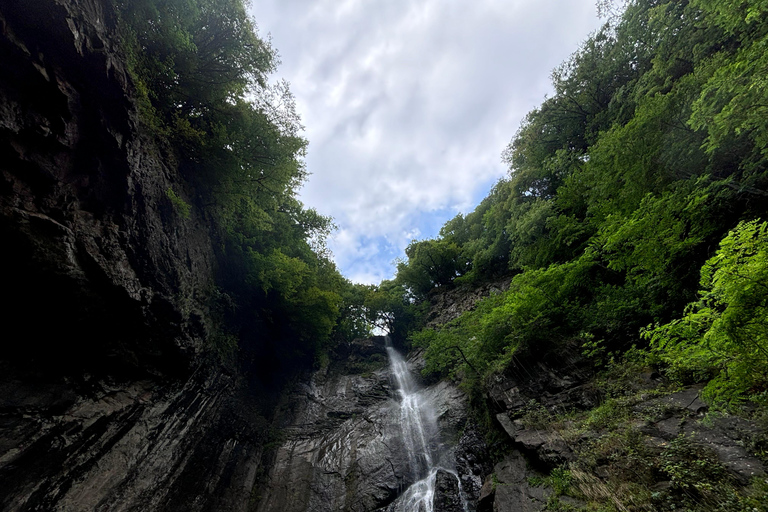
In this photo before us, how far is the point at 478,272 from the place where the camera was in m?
19.9

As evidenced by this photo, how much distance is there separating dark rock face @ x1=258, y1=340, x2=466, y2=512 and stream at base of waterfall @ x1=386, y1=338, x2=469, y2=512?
28 cm

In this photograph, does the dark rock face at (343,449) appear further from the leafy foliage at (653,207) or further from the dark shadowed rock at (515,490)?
the leafy foliage at (653,207)

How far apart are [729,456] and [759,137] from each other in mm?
4414

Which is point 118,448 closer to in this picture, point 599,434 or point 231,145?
point 231,145

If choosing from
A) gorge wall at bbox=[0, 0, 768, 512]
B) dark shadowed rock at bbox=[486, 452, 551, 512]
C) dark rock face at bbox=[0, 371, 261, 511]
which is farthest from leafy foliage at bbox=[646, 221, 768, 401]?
dark rock face at bbox=[0, 371, 261, 511]

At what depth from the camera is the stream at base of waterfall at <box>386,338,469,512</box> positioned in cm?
847

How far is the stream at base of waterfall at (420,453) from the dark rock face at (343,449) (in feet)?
0.93

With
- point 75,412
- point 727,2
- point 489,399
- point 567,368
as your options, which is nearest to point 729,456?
point 567,368

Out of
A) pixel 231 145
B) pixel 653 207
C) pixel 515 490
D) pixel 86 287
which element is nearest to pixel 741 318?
pixel 653 207

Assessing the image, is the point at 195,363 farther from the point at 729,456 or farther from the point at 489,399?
the point at 729,456

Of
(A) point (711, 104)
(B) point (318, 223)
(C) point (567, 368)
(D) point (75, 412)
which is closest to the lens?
(A) point (711, 104)

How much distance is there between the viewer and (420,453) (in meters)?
10.5

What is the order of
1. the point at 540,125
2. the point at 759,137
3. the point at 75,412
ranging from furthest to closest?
the point at 540,125
the point at 75,412
the point at 759,137

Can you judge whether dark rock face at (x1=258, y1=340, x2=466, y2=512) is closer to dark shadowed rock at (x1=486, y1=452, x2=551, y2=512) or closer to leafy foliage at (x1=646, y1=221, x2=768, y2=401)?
dark shadowed rock at (x1=486, y1=452, x2=551, y2=512)
